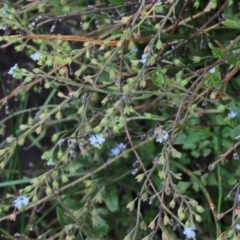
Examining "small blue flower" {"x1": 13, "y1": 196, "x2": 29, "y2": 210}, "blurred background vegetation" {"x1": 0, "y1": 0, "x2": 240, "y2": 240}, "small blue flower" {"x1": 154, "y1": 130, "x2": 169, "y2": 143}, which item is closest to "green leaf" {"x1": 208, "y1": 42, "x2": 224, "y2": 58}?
"blurred background vegetation" {"x1": 0, "y1": 0, "x2": 240, "y2": 240}

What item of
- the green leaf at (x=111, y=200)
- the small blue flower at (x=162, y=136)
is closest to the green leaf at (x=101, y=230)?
the green leaf at (x=111, y=200)

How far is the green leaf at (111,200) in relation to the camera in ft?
3.54

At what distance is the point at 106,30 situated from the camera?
1100 millimetres

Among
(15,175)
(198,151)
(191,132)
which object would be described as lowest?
(15,175)

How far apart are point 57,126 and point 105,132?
47 centimetres

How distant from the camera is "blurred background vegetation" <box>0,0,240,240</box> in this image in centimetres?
80

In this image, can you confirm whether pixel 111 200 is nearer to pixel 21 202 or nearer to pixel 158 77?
pixel 21 202

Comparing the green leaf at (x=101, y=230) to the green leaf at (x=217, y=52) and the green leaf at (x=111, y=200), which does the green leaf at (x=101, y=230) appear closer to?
the green leaf at (x=111, y=200)

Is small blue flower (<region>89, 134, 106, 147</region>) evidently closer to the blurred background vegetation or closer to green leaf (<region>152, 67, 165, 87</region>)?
the blurred background vegetation

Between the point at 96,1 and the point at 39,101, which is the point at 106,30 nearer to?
the point at 96,1

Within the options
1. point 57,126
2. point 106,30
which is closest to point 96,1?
point 106,30

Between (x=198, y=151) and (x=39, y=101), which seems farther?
(x=39, y=101)

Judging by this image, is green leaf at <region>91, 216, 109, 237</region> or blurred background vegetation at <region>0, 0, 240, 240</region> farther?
green leaf at <region>91, 216, 109, 237</region>

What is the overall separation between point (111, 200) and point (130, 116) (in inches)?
6.6
